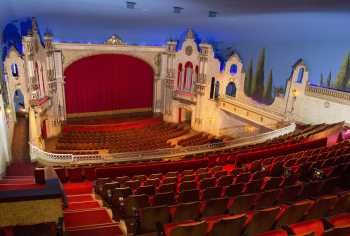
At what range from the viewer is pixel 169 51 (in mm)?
21531

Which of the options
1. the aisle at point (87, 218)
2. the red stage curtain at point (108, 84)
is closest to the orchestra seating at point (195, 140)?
the red stage curtain at point (108, 84)

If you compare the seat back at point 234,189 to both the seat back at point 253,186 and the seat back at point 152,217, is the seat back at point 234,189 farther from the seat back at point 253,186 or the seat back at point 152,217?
the seat back at point 152,217

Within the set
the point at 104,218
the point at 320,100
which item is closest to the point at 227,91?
the point at 320,100

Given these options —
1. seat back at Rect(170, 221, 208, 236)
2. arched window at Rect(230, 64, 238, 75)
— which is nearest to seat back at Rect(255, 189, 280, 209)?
seat back at Rect(170, 221, 208, 236)

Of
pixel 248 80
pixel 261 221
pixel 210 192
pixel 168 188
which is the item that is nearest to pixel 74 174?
pixel 168 188

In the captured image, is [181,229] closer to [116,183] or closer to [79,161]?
[116,183]

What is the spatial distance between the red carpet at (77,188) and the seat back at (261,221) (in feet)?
15.5

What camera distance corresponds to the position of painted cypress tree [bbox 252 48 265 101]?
1658 centimetres

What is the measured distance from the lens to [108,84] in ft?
73.0

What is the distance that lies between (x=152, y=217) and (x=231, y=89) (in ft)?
53.4

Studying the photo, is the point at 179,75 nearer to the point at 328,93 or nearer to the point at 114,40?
the point at 114,40

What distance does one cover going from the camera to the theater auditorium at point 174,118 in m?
4.26

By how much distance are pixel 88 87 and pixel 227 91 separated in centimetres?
1043

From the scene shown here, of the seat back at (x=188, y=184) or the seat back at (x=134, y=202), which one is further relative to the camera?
the seat back at (x=188, y=184)
